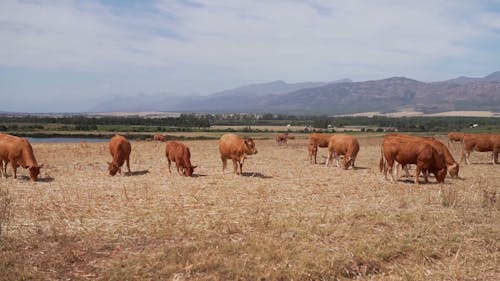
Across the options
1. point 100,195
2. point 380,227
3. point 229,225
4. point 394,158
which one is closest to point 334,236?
point 380,227

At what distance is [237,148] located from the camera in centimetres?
2494

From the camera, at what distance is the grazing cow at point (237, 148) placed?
24.6 metres

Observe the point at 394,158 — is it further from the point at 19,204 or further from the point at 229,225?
the point at 19,204

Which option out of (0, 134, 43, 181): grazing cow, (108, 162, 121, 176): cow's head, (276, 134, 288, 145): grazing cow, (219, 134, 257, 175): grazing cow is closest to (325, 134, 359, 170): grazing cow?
(219, 134, 257, 175): grazing cow

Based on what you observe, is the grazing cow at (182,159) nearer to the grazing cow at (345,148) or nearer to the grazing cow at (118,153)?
the grazing cow at (118,153)

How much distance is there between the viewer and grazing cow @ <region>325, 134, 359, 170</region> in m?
29.0

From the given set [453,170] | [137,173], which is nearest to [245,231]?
[137,173]

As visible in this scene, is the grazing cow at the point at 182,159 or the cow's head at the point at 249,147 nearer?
the grazing cow at the point at 182,159

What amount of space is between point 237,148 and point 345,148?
8.27 m

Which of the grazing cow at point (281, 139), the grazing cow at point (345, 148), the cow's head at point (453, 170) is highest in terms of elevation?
the grazing cow at point (345, 148)

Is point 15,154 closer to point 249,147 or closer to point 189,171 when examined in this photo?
point 189,171

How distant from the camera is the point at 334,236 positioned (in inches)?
488

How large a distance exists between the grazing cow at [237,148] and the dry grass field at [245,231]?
392cm

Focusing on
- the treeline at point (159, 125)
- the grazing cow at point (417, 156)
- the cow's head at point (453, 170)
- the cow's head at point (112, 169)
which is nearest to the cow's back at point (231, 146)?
the cow's head at point (112, 169)
